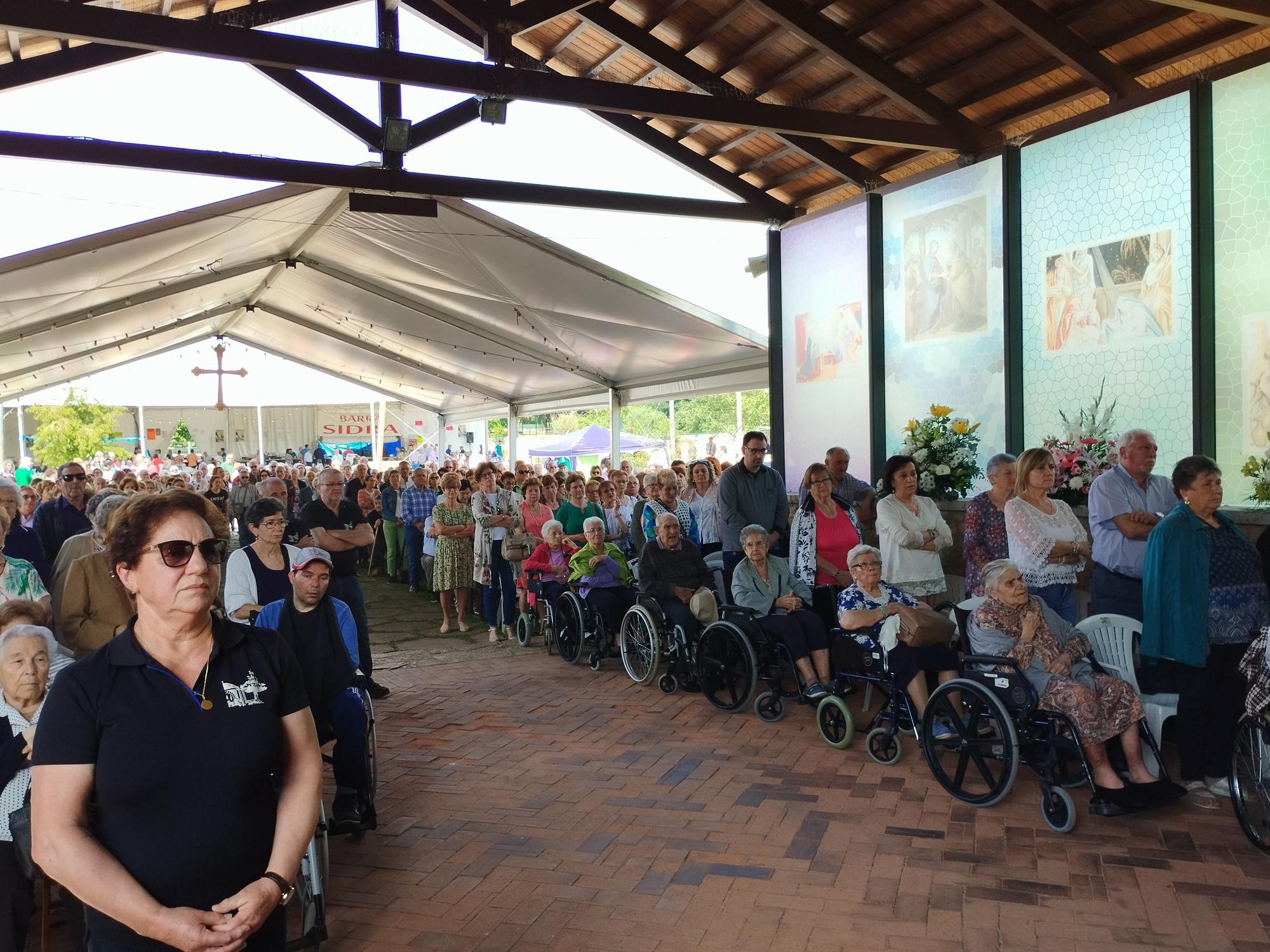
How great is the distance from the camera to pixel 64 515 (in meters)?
7.21

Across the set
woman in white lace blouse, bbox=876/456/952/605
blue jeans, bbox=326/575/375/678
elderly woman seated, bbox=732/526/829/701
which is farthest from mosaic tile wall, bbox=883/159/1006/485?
blue jeans, bbox=326/575/375/678

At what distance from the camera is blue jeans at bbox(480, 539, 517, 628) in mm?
8812

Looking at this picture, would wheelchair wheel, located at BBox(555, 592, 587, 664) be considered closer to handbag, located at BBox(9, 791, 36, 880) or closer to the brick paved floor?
the brick paved floor

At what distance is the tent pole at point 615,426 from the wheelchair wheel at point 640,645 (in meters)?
9.28

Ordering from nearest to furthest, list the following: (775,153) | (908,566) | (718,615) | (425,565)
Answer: (908,566), (718,615), (775,153), (425,565)

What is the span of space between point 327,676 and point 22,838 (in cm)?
131

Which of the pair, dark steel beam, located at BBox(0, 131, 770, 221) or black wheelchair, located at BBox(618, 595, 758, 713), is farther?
dark steel beam, located at BBox(0, 131, 770, 221)

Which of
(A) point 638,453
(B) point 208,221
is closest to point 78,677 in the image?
(B) point 208,221

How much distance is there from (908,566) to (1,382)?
17.8m

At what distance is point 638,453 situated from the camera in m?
18.9

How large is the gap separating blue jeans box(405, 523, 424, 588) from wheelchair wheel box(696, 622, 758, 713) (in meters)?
6.90

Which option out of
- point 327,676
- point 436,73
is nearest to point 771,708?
point 327,676

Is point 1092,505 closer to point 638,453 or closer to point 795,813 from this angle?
point 795,813

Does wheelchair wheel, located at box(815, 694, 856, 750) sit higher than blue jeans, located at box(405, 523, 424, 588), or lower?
lower
